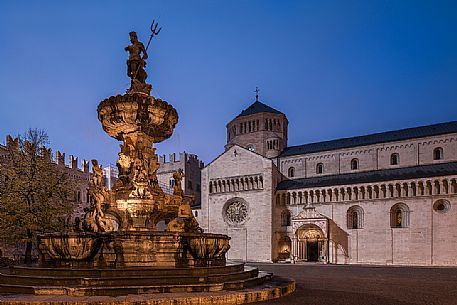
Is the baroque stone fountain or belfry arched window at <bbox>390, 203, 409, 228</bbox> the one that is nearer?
the baroque stone fountain

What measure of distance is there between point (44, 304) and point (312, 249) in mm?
42258

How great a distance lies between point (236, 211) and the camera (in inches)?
2148

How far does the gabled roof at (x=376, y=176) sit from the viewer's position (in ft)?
144

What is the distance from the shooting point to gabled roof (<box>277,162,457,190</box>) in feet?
144

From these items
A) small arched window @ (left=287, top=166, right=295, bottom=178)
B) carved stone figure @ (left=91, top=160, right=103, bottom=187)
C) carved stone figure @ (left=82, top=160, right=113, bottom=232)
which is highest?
small arched window @ (left=287, top=166, right=295, bottom=178)

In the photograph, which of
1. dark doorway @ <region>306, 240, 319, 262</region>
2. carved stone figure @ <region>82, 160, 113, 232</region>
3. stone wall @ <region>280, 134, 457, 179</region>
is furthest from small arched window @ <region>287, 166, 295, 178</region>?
carved stone figure @ <region>82, 160, 113, 232</region>

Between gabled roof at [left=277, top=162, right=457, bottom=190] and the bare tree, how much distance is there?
28.4 m

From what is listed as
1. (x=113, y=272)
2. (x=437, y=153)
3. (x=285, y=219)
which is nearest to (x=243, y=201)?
(x=285, y=219)

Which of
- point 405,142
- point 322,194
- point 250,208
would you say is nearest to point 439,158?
point 405,142

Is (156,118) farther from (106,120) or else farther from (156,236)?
(156,236)

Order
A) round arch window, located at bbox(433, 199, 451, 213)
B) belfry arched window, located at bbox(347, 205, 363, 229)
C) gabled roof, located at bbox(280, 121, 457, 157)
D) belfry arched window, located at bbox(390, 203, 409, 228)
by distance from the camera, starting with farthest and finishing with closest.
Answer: gabled roof, located at bbox(280, 121, 457, 157) < belfry arched window, located at bbox(347, 205, 363, 229) < belfry arched window, located at bbox(390, 203, 409, 228) < round arch window, located at bbox(433, 199, 451, 213)

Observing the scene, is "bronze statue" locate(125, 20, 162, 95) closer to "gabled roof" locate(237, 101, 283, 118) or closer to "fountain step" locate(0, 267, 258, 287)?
"fountain step" locate(0, 267, 258, 287)

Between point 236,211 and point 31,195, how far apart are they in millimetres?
30021

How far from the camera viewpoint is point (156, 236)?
13375 mm
